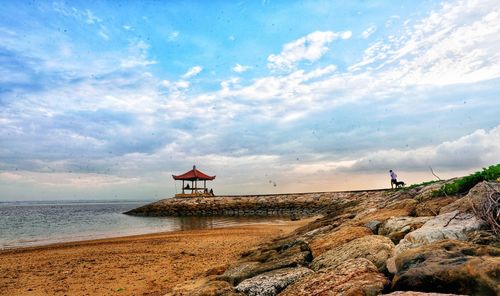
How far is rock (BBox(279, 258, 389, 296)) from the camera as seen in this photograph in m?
3.35

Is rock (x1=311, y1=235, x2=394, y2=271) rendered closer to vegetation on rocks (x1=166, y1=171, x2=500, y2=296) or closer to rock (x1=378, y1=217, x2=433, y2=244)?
vegetation on rocks (x1=166, y1=171, x2=500, y2=296)

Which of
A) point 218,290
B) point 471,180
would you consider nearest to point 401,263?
point 218,290

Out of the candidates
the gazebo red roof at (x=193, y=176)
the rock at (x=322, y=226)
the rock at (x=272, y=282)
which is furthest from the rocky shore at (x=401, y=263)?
the gazebo red roof at (x=193, y=176)

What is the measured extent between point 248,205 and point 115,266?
32429 millimetres

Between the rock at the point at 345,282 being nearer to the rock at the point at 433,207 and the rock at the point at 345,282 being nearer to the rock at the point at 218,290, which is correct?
the rock at the point at 218,290

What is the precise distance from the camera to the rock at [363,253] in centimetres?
442

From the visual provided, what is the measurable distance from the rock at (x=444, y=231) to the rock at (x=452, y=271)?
76cm

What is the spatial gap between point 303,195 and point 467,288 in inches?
1577

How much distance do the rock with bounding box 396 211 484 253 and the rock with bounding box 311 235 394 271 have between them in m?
0.25

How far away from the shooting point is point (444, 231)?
14.5ft

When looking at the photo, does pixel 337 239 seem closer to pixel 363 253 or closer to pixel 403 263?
pixel 363 253

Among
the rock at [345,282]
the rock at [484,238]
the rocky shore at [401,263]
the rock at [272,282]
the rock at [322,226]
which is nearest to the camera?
the rocky shore at [401,263]

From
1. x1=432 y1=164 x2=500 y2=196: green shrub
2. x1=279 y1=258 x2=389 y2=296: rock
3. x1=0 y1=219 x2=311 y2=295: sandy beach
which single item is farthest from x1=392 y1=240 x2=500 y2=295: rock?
x1=0 y1=219 x2=311 y2=295: sandy beach

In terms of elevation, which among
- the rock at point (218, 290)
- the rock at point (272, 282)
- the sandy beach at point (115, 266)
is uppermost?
the rock at point (272, 282)
